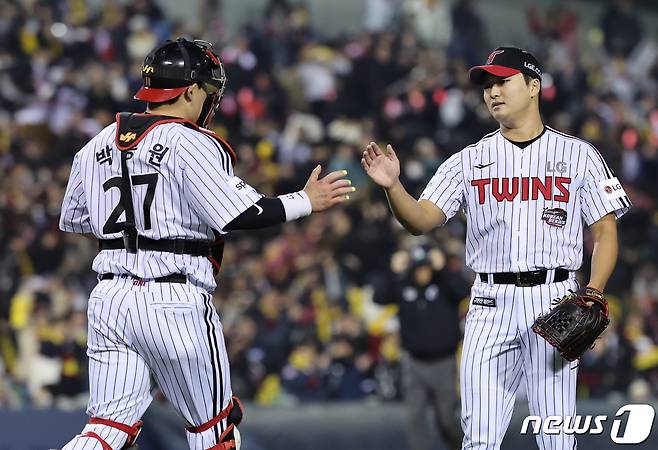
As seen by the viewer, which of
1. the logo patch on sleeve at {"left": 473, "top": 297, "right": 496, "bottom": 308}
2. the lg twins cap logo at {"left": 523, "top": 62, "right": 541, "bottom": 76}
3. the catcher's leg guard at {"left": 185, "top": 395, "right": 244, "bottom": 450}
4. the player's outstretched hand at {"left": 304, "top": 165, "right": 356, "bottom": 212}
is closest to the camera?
the catcher's leg guard at {"left": 185, "top": 395, "right": 244, "bottom": 450}

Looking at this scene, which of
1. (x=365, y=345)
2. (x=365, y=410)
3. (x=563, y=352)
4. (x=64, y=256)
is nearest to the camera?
(x=563, y=352)

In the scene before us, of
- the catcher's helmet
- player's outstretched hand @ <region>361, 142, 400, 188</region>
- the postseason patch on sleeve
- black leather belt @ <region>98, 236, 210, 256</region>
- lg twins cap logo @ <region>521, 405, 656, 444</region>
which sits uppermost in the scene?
the catcher's helmet

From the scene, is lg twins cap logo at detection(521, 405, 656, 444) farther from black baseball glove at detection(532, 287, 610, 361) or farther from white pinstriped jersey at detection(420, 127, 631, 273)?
white pinstriped jersey at detection(420, 127, 631, 273)

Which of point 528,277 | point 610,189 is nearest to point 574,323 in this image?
point 528,277

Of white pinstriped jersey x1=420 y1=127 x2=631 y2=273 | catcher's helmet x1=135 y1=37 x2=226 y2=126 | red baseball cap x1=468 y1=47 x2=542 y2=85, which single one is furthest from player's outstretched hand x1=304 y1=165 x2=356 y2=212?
red baseball cap x1=468 y1=47 x2=542 y2=85

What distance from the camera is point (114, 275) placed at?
5.41 meters

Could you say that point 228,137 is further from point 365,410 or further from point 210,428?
point 210,428

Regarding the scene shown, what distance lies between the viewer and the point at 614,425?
22.5ft

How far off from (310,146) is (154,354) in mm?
9436

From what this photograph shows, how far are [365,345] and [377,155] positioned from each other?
6.05 m

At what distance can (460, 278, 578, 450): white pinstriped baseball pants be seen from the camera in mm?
5887

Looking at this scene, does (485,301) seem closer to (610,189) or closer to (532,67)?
(610,189)

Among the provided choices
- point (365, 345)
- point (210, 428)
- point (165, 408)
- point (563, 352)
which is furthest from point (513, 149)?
point (365, 345)

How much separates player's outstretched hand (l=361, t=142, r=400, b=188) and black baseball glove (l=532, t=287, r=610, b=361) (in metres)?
0.98
